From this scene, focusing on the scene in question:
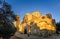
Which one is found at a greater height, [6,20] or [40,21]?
[40,21]

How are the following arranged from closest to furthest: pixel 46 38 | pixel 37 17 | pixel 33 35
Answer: pixel 46 38, pixel 33 35, pixel 37 17

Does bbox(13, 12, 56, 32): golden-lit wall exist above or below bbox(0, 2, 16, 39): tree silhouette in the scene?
above

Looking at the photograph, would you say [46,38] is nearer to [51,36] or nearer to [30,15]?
[51,36]

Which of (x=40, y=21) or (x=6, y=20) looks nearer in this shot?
(x=6, y=20)

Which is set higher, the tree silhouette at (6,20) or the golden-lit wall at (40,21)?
the golden-lit wall at (40,21)

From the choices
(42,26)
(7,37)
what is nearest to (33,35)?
(42,26)

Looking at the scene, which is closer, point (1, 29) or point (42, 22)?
point (1, 29)

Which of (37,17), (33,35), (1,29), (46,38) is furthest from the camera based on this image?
(37,17)

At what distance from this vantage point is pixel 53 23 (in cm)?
5375

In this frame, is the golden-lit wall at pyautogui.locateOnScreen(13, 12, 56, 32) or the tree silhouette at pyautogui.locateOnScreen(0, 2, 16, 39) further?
the golden-lit wall at pyautogui.locateOnScreen(13, 12, 56, 32)

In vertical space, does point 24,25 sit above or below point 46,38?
above

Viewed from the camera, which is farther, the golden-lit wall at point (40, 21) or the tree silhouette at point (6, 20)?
the golden-lit wall at point (40, 21)

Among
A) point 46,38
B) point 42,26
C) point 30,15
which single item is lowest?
point 46,38

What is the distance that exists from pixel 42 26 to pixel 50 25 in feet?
9.57
